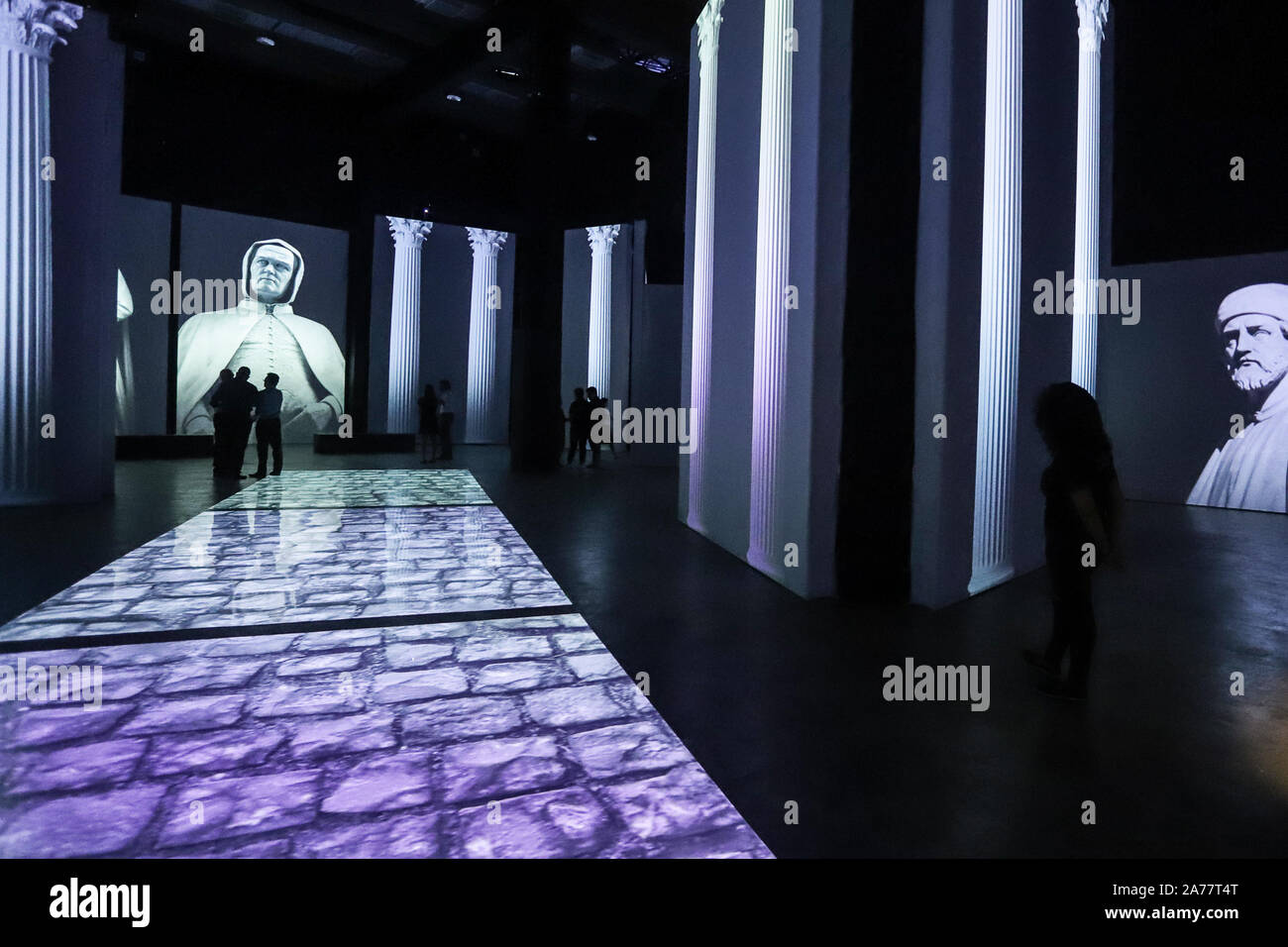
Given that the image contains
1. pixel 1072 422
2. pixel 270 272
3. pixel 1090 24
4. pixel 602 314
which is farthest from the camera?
pixel 602 314

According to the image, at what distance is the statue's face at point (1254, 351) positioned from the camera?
1084cm

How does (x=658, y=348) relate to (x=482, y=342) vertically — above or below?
below

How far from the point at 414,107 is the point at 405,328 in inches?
239

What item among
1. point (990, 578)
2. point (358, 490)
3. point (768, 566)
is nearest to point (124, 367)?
point (358, 490)

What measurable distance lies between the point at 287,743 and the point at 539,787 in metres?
1.05

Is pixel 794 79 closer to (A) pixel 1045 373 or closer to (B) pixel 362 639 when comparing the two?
(A) pixel 1045 373

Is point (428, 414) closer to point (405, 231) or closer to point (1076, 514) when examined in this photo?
point (405, 231)

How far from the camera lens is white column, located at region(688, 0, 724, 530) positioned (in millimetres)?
7984

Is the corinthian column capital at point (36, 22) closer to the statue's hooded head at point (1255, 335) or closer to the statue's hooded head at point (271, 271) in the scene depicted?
the statue's hooded head at point (271, 271)

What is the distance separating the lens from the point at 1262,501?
11.1 metres

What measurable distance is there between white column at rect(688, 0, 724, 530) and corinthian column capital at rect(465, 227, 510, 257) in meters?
15.6

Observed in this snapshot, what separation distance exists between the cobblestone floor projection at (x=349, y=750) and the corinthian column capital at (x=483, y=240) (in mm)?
20205

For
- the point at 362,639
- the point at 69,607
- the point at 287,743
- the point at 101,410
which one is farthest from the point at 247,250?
the point at 287,743

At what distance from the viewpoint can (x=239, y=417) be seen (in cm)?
1176
